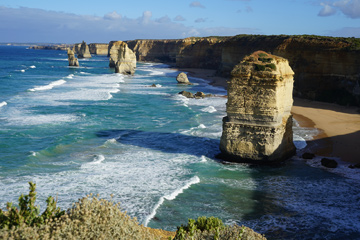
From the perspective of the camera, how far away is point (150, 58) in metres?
138

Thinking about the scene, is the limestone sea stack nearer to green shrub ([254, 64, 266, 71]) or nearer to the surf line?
green shrub ([254, 64, 266, 71])

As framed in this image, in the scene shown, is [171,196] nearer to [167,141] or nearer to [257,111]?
[257,111]

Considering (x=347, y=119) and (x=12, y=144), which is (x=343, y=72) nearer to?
(x=347, y=119)

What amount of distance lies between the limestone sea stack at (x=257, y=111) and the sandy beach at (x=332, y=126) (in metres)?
4.24

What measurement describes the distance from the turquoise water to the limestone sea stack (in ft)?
2.92

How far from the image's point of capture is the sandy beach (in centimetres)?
2250

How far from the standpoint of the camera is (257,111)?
64.5 ft

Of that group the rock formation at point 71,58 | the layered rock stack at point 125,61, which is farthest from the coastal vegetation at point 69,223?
the rock formation at point 71,58

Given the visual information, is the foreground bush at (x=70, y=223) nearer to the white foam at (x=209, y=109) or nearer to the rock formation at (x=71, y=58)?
the white foam at (x=209, y=109)

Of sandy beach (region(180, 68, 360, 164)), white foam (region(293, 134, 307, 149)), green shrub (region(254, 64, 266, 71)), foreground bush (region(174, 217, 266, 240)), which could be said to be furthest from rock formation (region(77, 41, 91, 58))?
foreground bush (region(174, 217, 266, 240))

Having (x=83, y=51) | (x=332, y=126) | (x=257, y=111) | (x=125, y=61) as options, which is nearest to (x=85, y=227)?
(x=257, y=111)

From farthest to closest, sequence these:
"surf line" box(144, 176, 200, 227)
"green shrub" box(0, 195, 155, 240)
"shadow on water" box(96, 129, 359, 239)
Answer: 1. "surf line" box(144, 176, 200, 227)
2. "shadow on water" box(96, 129, 359, 239)
3. "green shrub" box(0, 195, 155, 240)

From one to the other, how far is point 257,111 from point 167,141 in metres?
7.61

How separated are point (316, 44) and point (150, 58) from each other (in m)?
101
